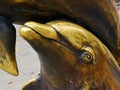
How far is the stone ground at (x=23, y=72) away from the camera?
6.31 ft

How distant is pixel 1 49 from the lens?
32.7 inches

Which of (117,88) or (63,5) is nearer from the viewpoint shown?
(63,5)

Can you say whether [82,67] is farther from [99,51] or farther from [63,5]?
[63,5]

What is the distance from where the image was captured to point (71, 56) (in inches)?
30.5

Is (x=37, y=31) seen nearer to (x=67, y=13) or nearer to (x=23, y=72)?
(x=67, y=13)

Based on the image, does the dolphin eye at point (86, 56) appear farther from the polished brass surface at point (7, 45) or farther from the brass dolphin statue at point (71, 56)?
the polished brass surface at point (7, 45)

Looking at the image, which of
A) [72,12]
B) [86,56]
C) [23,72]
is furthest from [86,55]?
[23,72]

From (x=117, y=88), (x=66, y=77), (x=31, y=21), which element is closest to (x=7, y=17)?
(x=31, y=21)

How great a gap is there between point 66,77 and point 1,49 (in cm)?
19

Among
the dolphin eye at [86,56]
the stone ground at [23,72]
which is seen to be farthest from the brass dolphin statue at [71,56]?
the stone ground at [23,72]

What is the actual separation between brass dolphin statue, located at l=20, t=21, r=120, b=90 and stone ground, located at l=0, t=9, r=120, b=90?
99 cm

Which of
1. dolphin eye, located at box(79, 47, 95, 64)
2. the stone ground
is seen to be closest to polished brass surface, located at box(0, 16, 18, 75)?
dolphin eye, located at box(79, 47, 95, 64)

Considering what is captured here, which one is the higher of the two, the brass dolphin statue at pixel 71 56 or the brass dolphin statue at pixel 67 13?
the brass dolphin statue at pixel 67 13

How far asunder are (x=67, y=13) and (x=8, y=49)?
0.19m
